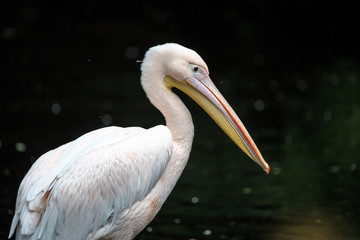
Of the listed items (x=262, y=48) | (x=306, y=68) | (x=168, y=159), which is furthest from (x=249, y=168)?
(x=262, y=48)

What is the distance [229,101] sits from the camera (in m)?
9.98

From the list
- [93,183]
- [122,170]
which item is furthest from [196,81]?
[93,183]

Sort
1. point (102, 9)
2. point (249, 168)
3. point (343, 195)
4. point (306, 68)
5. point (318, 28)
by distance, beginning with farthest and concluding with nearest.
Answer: point (102, 9) < point (318, 28) < point (306, 68) < point (249, 168) < point (343, 195)

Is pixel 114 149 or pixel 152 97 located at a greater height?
pixel 152 97

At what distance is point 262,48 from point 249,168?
24.4ft

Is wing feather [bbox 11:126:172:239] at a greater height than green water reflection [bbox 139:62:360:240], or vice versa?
green water reflection [bbox 139:62:360:240]

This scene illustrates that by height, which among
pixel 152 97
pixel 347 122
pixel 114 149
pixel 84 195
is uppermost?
pixel 347 122

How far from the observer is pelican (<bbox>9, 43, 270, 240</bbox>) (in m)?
4.11

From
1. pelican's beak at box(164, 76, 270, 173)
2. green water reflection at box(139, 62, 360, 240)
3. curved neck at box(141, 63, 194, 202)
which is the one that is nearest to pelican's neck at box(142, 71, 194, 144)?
curved neck at box(141, 63, 194, 202)

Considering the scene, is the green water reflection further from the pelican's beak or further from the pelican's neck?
the pelican's neck

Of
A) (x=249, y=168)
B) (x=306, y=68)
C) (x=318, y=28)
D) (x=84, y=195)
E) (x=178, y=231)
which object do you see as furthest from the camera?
(x=318, y=28)

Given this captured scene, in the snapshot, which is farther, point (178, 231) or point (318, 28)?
point (318, 28)

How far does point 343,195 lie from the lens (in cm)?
657

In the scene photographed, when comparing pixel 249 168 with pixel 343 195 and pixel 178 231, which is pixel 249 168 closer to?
pixel 343 195
